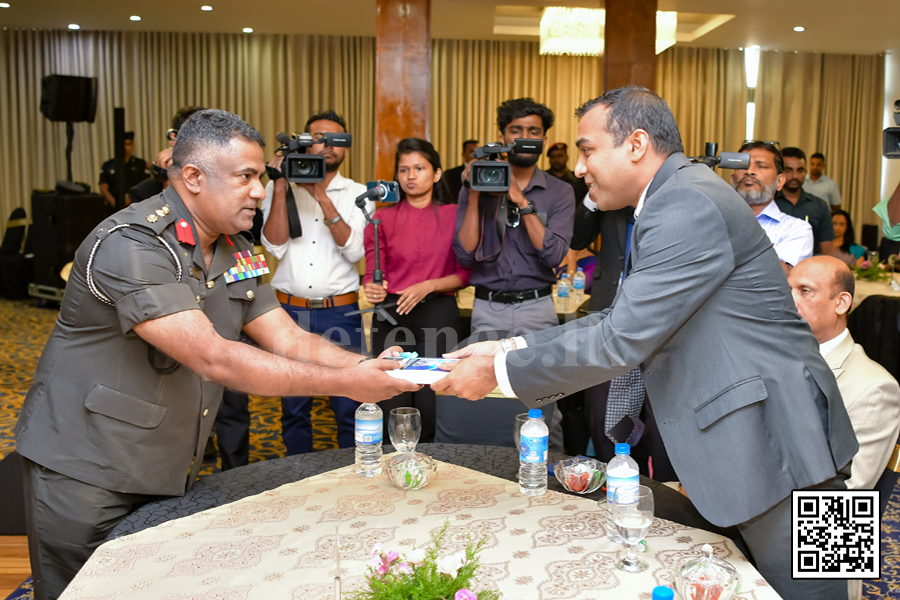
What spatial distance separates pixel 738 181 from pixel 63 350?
2.73 metres

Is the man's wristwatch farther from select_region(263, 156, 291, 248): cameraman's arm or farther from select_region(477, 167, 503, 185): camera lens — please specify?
select_region(263, 156, 291, 248): cameraman's arm

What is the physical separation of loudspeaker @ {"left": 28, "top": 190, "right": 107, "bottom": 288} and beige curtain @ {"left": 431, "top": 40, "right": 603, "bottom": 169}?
14.8 ft

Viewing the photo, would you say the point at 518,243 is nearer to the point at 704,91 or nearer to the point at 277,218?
the point at 277,218

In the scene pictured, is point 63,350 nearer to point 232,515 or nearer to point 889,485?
point 232,515

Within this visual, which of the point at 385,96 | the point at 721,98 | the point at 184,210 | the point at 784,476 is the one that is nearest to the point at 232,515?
the point at 184,210

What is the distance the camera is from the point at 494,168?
3.29m

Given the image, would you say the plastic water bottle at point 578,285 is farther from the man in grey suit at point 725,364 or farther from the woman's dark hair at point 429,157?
the man in grey suit at point 725,364

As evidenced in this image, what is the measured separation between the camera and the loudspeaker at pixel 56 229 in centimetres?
822

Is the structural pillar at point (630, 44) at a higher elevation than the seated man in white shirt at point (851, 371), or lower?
higher

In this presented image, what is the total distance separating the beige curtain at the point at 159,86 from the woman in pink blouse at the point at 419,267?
270 inches

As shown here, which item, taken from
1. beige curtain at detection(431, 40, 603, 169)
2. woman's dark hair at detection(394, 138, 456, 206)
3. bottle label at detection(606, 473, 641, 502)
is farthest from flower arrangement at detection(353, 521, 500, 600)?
beige curtain at detection(431, 40, 603, 169)

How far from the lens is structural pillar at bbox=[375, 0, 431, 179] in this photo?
504cm

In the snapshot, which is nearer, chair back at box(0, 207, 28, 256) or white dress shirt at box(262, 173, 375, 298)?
white dress shirt at box(262, 173, 375, 298)

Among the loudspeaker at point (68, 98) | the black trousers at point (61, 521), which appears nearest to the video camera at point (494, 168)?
the black trousers at point (61, 521)
